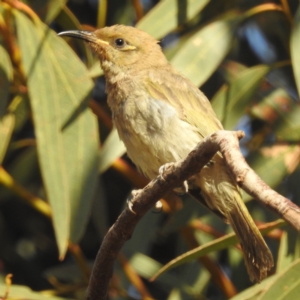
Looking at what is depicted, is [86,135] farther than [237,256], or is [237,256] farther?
[237,256]

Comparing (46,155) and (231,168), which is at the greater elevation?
(231,168)

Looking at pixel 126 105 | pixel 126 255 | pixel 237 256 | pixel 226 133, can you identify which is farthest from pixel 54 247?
pixel 226 133

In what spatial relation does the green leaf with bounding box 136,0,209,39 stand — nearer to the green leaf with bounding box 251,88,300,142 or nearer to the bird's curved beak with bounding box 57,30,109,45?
the bird's curved beak with bounding box 57,30,109,45

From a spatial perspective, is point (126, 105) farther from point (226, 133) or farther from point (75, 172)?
point (226, 133)

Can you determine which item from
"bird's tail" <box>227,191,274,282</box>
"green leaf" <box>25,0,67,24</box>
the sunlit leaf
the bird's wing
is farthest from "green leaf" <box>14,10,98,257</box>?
the sunlit leaf

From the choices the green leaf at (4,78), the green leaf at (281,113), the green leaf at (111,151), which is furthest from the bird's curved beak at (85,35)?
the green leaf at (281,113)

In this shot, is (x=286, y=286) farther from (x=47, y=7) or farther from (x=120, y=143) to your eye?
(x=47, y=7)
